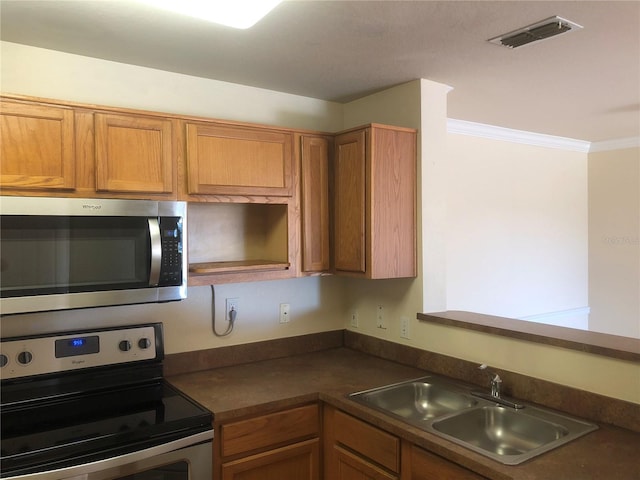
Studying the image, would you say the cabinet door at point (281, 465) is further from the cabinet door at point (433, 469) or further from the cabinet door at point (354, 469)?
the cabinet door at point (433, 469)

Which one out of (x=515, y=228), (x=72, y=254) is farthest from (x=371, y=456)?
(x=515, y=228)

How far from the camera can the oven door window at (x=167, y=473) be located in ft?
5.57

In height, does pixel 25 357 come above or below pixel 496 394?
above

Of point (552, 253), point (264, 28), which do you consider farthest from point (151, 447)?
point (552, 253)

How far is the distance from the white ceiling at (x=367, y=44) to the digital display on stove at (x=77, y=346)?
3.96 feet

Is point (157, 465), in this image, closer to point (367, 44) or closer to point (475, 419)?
point (475, 419)

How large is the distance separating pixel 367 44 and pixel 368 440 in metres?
1.58

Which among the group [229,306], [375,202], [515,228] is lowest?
[229,306]

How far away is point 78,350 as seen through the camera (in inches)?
80.9

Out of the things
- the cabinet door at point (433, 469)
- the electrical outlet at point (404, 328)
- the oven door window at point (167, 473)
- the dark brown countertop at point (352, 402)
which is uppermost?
the electrical outlet at point (404, 328)

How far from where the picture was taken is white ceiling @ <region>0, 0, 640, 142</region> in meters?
1.72

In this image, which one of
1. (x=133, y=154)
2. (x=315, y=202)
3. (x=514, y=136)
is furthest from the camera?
(x=514, y=136)

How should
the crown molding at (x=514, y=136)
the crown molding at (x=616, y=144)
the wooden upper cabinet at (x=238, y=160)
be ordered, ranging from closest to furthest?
the wooden upper cabinet at (x=238, y=160) < the crown molding at (x=514, y=136) < the crown molding at (x=616, y=144)

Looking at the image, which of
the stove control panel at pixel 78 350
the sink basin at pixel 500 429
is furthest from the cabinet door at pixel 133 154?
the sink basin at pixel 500 429
